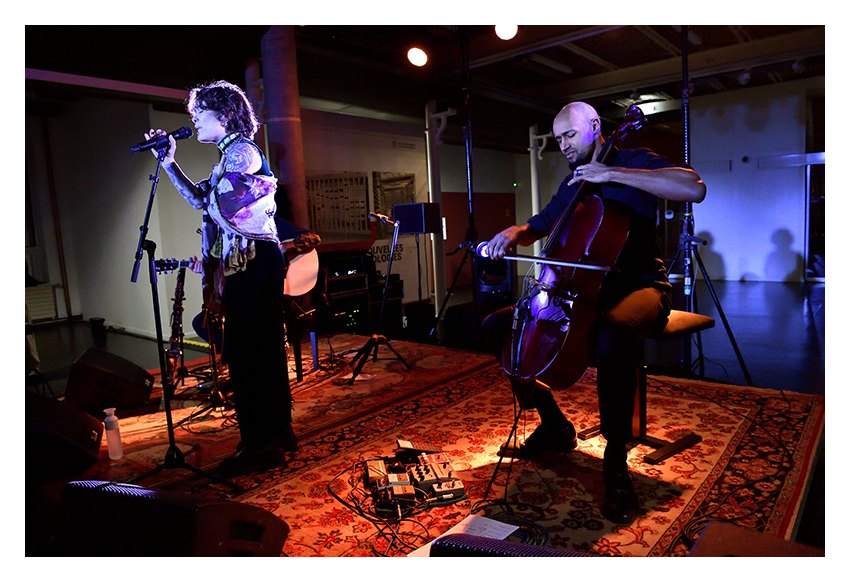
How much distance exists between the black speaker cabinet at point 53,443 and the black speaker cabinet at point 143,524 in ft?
2.30

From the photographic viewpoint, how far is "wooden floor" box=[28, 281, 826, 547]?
3.41 metres

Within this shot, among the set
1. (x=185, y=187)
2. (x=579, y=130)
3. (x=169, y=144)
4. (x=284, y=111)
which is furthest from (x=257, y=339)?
(x=284, y=111)

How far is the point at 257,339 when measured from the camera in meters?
2.44

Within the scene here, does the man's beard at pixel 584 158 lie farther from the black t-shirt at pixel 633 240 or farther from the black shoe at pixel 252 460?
the black shoe at pixel 252 460

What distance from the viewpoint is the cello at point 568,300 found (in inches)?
77.7

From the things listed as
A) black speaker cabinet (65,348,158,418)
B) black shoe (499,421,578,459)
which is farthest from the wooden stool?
black speaker cabinet (65,348,158,418)

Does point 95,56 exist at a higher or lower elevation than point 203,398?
higher

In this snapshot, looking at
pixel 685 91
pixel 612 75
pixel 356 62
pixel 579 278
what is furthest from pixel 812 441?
pixel 612 75

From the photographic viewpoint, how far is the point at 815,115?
8656 mm

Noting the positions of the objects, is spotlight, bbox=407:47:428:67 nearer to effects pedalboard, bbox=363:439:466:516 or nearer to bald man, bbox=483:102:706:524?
bald man, bbox=483:102:706:524

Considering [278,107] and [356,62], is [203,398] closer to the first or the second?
[278,107]

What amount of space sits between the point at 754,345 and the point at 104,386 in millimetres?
4880

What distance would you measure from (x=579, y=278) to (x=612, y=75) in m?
7.83

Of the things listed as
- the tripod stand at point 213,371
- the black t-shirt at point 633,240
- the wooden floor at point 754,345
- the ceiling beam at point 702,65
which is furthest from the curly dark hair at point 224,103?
the ceiling beam at point 702,65
